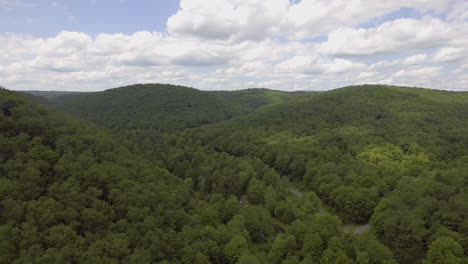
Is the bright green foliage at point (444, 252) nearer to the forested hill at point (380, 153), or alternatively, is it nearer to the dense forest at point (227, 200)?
the dense forest at point (227, 200)

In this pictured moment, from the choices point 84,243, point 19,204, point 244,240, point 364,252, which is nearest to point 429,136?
point 364,252

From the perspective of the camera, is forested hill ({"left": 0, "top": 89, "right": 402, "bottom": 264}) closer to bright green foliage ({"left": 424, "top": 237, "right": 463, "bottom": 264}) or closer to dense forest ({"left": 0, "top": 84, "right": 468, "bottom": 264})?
dense forest ({"left": 0, "top": 84, "right": 468, "bottom": 264})

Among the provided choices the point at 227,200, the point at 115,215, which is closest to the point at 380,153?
the point at 227,200

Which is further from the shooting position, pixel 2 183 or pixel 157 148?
pixel 157 148

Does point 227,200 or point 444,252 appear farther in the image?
point 227,200

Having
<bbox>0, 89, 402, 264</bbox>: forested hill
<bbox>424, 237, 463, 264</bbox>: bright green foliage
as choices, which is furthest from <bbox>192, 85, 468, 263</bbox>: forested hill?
<bbox>0, 89, 402, 264</bbox>: forested hill

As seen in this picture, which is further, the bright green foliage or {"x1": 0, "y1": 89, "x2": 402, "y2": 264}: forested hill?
the bright green foliage

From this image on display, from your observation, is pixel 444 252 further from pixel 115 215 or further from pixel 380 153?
pixel 380 153

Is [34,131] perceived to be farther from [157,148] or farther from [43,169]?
[157,148]
